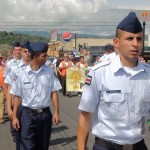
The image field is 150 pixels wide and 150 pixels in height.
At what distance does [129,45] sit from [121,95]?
14.7 inches

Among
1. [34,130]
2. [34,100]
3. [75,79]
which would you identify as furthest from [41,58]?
[75,79]

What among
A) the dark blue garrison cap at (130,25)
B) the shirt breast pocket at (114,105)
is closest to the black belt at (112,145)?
the shirt breast pocket at (114,105)

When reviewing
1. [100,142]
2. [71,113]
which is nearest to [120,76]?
[100,142]

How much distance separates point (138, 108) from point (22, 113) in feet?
9.46

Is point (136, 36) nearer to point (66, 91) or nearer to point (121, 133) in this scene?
point (121, 133)

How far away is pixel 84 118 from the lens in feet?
10.6

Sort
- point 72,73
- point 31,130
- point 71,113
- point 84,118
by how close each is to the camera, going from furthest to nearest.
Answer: point 72,73, point 71,113, point 31,130, point 84,118

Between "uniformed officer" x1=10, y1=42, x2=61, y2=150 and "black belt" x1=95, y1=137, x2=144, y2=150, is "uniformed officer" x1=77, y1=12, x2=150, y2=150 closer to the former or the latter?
"black belt" x1=95, y1=137, x2=144, y2=150

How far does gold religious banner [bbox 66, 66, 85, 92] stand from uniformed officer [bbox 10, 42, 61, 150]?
39.2ft

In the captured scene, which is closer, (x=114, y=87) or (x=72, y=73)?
(x=114, y=87)

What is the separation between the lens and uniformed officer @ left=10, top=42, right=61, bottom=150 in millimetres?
5668

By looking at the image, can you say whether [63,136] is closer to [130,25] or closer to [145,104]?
[145,104]

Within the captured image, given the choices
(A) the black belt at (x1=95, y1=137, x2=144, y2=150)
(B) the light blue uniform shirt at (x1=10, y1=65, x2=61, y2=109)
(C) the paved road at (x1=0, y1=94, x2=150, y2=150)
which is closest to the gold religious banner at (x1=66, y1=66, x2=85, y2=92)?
(C) the paved road at (x1=0, y1=94, x2=150, y2=150)

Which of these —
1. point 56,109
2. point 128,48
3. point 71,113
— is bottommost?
point 71,113
